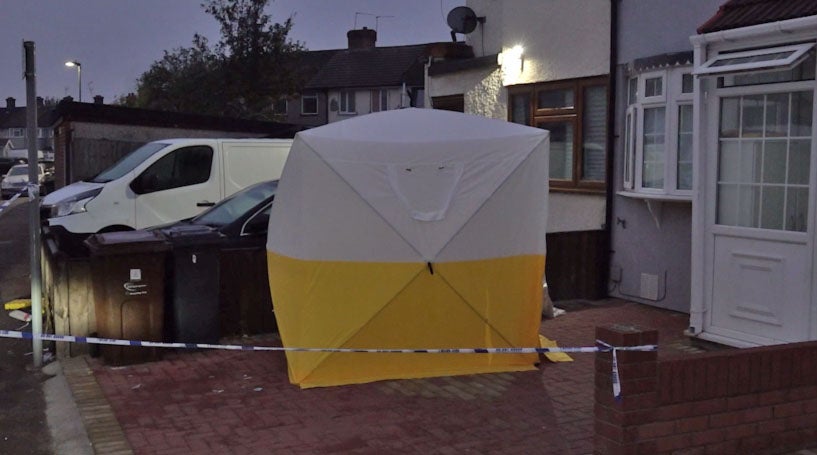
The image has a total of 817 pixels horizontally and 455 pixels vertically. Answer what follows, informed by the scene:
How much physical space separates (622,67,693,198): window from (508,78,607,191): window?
63cm

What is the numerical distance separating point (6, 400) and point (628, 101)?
751 centimetres

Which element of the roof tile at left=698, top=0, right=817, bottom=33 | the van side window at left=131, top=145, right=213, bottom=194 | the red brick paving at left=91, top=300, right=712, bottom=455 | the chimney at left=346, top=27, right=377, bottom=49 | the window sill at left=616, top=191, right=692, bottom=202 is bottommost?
the red brick paving at left=91, top=300, right=712, bottom=455

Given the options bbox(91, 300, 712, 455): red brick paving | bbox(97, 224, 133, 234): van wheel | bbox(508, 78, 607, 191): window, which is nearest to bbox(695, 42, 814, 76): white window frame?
bbox(91, 300, 712, 455): red brick paving

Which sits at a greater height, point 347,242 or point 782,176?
point 782,176

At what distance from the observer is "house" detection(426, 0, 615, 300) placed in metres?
10.9

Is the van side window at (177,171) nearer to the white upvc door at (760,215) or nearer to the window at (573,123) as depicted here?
Result: the window at (573,123)

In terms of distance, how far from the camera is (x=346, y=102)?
49.7m

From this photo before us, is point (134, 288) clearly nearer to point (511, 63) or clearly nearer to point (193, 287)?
point (193, 287)

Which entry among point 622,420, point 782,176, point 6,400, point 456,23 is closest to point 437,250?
point 622,420

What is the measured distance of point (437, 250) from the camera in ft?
23.7

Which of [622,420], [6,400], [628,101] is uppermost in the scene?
[628,101]

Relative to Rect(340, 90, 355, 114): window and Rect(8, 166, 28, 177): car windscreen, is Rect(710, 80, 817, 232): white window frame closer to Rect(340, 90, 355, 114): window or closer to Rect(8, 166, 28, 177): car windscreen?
Rect(8, 166, 28, 177): car windscreen

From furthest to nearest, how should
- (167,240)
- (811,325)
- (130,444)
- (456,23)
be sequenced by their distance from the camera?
(456,23), (167,240), (811,325), (130,444)

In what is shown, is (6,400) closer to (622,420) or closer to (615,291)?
(622,420)
